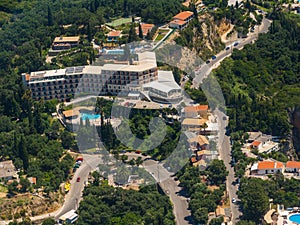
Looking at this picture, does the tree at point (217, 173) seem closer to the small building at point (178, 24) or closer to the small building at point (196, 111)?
the small building at point (196, 111)

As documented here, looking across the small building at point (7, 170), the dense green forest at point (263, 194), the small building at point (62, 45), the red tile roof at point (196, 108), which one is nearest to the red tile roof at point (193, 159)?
the dense green forest at point (263, 194)

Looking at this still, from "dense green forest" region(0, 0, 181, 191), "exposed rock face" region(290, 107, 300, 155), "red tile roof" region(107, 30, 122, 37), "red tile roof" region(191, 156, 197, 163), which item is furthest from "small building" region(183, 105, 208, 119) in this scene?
"red tile roof" region(107, 30, 122, 37)

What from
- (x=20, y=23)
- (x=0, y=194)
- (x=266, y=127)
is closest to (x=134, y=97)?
(x=266, y=127)

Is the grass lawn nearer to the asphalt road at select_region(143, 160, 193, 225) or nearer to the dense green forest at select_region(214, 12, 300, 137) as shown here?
the dense green forest at select_region(214, 12, 300, 137)

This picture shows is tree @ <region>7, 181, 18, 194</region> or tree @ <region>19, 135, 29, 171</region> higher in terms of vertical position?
tree @ <region>19, 135, 29, 171</region>

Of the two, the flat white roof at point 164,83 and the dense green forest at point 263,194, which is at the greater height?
the flat white roof at point 164,83

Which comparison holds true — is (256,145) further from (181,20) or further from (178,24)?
(181,20)
